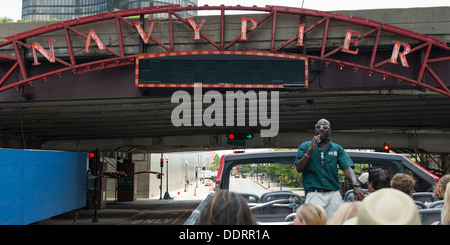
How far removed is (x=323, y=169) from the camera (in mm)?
5680

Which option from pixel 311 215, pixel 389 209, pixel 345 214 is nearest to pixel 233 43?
pixel 311 215

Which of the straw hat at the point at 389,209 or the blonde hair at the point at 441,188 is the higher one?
the straw hat at the point at 389,209

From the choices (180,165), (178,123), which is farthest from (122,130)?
(180,165)

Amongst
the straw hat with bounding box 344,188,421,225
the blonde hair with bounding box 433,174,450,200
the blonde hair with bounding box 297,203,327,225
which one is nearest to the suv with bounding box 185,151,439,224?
the blonde hair with bounding box 433,174,450,200

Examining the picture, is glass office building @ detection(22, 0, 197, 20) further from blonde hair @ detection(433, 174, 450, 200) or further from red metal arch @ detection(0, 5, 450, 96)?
blonde hair @ detection(433, 174, 450, 200)

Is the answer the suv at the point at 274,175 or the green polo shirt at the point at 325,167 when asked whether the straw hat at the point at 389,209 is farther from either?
the suv at the point at 274,175

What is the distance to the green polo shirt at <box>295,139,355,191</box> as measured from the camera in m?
5.62

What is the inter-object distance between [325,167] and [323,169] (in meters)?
0.04

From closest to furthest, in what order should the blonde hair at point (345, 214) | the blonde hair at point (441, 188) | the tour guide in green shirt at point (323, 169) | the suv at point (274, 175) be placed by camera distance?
the blonde hair at point (345, 214) < the blonde hair at point (441, 188) < the tour guide in green shirt at point (323, 169) < the suv at point (274, 175)

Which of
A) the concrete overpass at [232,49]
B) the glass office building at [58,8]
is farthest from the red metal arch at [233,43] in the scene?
the glass office building at [58,8]

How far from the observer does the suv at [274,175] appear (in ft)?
20.2

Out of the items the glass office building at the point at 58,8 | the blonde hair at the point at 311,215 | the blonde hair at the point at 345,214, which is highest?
the glass office building at the point at 58,8

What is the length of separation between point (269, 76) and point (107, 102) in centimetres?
720

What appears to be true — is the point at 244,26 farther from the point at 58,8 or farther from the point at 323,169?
the point at 58,8
